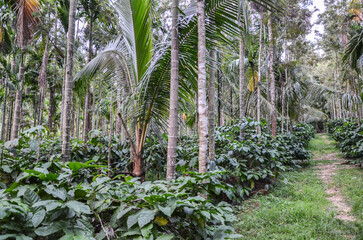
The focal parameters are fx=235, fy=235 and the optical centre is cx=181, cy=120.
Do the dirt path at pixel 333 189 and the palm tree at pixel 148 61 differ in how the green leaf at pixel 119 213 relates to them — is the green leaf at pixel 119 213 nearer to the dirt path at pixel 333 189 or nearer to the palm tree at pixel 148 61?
the palm tree at pixel 148 61

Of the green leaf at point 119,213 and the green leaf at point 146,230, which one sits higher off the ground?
the green leaf at point 119,213

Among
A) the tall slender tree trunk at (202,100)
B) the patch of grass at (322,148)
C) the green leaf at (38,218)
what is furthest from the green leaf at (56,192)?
the patch of grass at (322,148)

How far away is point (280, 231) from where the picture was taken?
3520 mm

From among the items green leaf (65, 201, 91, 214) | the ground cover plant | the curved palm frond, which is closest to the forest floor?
the ground cover plant

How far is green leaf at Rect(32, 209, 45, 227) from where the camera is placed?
4.24 ft

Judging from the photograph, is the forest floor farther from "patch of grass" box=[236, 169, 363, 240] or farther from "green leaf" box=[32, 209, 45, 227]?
"green leaf" box=[32, 209, 45, 227]

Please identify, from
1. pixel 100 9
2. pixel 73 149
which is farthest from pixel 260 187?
pixel 100 9

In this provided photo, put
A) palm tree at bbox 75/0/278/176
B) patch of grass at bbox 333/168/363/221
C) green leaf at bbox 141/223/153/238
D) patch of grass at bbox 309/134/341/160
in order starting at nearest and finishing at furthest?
green leaf at bbox 141/223/153/238 → palm tree at bbox 75/0/278/176 → patch of grass at bbox 333/168/363/221 → patch of grass at bbox 309/134/341/160

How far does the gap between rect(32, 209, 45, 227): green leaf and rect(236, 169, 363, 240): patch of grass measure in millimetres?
2850

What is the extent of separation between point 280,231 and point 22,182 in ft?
11.2

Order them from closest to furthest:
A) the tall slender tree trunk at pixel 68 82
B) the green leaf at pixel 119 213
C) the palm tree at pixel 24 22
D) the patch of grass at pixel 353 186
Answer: the green leaf at pixel 119 213, the tall slender tree trunk at pixel 68 82, the patch of grass at pixel 353 186, the palm tree at pixel 24 22

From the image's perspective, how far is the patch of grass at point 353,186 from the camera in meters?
4.31

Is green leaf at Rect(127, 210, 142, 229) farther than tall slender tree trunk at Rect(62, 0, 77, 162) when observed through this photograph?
No

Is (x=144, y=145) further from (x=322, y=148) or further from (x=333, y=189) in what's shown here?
(x=322, y=148)
